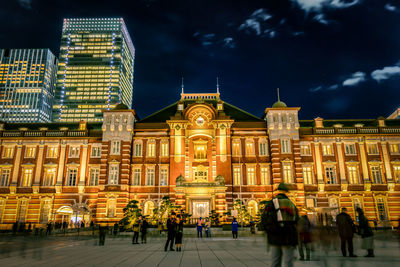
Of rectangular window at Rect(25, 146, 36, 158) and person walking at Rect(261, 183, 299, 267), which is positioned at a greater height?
rectangular window at Rect(25, 146, 36, 158)

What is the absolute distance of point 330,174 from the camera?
40.2 metres

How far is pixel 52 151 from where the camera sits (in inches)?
1673

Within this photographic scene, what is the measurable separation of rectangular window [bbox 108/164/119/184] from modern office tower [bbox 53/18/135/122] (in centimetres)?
11632

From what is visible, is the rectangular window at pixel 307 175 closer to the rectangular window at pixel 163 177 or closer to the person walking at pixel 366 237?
the rectangular window at pixel 163 177

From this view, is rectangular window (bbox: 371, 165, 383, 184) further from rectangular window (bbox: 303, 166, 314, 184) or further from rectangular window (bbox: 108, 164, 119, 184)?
rectangular window (bbox: 108, 164, 119, 184)

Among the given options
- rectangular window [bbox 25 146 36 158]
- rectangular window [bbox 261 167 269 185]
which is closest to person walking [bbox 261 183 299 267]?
rectangular window [bbox 261 167 269 185]

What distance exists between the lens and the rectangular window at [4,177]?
136ft

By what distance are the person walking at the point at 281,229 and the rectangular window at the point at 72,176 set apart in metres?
39.4

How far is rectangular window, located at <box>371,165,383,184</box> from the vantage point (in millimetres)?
39844

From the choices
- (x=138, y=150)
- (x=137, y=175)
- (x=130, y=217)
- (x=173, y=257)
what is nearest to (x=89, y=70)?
(x=138, y=150)

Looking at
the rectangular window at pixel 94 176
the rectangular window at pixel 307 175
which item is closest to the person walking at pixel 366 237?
the rectangular window at pixel 307 175

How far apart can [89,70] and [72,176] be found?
129 metres

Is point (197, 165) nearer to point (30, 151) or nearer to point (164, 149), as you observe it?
point (164, 149)

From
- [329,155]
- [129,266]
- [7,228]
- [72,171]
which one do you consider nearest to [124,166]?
[72,171]
